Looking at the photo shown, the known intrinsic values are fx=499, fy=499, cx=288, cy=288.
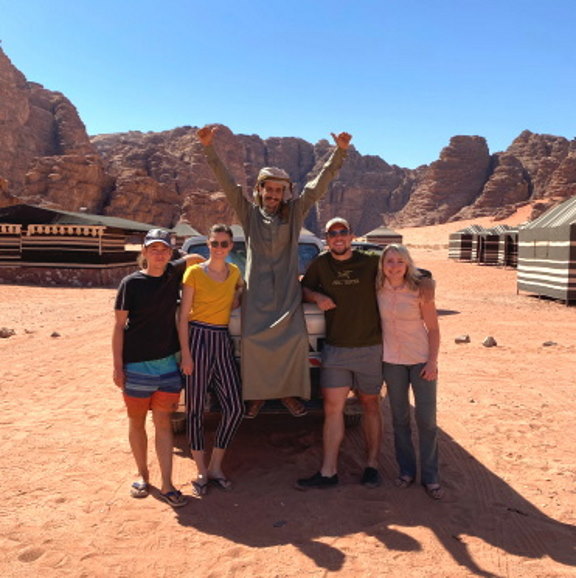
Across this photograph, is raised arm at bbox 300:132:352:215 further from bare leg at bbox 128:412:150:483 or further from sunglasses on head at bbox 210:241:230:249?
bare leg at bbox 128:412:150:483

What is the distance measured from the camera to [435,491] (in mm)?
3623

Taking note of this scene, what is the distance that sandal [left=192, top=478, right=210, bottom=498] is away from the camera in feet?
12.1

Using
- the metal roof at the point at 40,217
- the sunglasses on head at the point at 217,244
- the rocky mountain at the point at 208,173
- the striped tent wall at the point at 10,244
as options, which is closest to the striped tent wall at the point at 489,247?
the metal roof at the point at 40,217

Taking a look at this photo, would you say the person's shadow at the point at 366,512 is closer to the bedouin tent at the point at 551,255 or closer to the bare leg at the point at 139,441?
the bare leg at the point at 139,441

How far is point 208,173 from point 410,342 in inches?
2802

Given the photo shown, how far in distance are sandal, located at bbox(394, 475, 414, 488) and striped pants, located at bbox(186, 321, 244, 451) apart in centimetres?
130

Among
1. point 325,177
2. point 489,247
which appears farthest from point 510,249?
point 325,177

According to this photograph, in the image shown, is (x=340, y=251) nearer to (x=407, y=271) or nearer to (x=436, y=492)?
(x=407, y=271)

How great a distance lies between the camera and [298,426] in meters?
5.05

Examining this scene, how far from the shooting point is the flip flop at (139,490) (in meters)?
3.67

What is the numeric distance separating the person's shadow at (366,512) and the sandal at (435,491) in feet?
0.15

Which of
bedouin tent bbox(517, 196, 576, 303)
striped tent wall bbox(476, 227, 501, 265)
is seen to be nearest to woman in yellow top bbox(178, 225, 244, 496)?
bedouin tent bbox(517, 196, 576, 303)

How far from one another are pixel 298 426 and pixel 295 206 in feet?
7.77

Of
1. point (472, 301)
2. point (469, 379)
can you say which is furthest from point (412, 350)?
point (472, 301)
